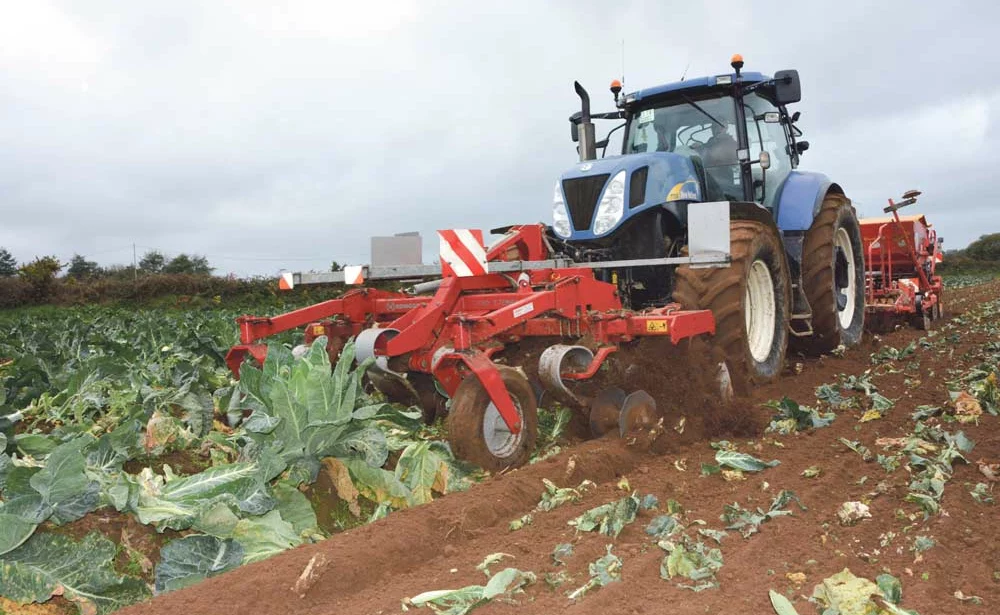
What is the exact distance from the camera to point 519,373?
435cm

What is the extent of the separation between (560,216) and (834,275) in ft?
10.6

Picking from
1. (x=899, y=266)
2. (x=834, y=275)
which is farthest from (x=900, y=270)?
(x=834, y=275)

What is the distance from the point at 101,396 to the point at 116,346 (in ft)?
3.88

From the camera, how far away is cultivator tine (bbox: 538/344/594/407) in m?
4.40

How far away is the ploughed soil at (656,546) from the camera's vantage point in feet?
8.23

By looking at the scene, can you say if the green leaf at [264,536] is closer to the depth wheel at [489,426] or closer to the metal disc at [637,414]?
the depth wheel at [489,426]

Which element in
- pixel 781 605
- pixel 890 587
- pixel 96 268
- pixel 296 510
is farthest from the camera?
pixel 96 268

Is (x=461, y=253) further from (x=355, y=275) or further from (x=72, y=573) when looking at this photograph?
(x=72, y=573)

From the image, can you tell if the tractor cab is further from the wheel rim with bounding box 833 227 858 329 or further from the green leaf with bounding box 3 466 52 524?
the green leaf with bounding box 3 466 52 524

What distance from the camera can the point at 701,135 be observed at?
6.85 m

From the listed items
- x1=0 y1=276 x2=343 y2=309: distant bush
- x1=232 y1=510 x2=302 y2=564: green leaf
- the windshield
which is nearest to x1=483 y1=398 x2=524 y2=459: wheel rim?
x1=232 y1=510 x2=302 y2=564: green leaf

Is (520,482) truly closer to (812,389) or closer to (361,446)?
(361,446)

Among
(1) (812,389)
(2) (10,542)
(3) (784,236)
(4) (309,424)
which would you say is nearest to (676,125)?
(3) (784,236)

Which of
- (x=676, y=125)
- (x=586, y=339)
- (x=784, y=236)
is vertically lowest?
(x=586, y=339)
